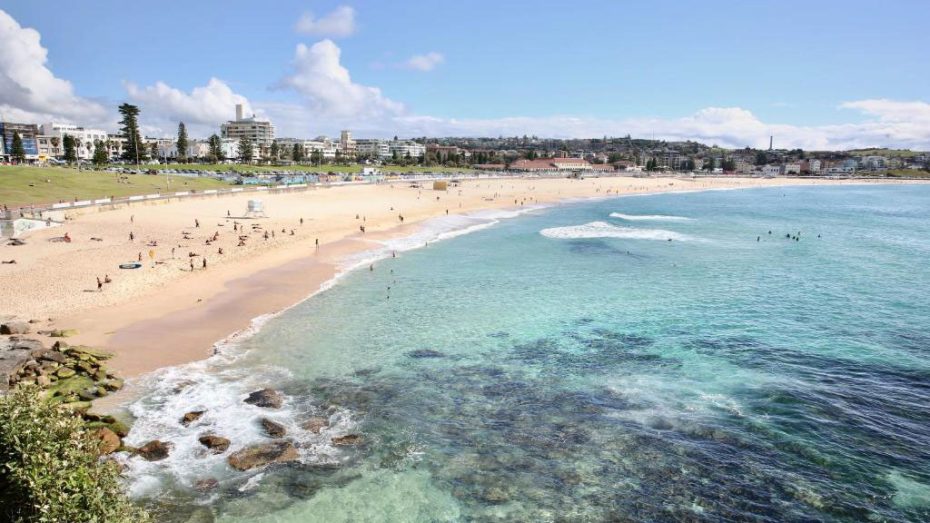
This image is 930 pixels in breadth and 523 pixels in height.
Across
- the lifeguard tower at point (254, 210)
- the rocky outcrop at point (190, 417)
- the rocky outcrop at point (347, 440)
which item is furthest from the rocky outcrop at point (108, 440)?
the lifeguard tower at point (254, 210)

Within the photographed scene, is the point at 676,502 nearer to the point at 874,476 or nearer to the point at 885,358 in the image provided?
the point at 874,476

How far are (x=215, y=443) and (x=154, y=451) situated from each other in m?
1.53

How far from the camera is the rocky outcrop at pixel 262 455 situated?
14.9m

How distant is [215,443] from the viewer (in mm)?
15641

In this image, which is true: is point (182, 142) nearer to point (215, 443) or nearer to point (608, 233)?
point (608, 233)

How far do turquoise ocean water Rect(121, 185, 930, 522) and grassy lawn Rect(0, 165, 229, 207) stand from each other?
43.8 m

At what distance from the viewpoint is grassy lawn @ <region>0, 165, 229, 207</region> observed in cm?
5734

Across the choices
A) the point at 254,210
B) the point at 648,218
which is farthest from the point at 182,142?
the point at 648,218

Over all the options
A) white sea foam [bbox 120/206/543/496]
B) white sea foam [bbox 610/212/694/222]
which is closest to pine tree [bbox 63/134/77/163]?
white sea foam [bbox 610/212/694/222]

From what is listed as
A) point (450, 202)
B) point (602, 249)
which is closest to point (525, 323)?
point (602, 249)

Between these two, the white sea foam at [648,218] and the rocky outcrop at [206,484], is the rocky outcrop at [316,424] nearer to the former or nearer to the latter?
the rocky outcrop at [206,484]

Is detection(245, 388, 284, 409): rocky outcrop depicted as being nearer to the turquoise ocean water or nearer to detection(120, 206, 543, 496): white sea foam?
detection(120, 206, 543, 496): white sea foam

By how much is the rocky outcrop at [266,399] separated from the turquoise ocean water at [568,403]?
0.35 meters

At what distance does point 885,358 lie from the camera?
23.2 meters
